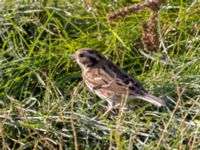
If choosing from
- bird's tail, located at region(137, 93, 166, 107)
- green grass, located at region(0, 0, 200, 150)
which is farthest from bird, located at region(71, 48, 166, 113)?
green grass, located at region(0, 0, 200, 150)

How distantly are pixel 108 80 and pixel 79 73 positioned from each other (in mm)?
523

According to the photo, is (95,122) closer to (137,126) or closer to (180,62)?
(137,126)

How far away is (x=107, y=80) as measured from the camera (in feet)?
19.9

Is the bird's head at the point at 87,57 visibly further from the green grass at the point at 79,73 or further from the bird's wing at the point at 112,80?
the green grass at the point at 79,73

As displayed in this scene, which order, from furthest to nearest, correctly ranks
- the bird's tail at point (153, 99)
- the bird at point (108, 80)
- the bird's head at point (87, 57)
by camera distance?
1. the bird's head at point (87, 57)
2. the bird at point (108, 80)
3. the bird's tail at point (153, 99)

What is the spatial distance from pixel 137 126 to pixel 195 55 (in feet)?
3.57

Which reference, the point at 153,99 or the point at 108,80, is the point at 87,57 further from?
the point at 153,99

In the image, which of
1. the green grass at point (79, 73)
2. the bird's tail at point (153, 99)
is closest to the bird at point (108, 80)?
the bird's tail at point (153, 99)

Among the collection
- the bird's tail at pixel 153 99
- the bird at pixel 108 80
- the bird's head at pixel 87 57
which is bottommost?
the bird's tail at pixel 153 99

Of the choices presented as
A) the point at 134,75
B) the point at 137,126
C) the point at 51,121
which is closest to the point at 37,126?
the point at 51,121

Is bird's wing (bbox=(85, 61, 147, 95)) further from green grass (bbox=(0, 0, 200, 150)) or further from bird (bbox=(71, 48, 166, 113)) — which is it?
green grass (bbox=(0, 0, 200, 150))

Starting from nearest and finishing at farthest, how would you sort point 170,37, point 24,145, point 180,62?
1. point 24,145
2. point 180,62
3. point 170,37

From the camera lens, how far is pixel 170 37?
686cm

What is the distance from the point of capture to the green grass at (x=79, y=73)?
223 inches
